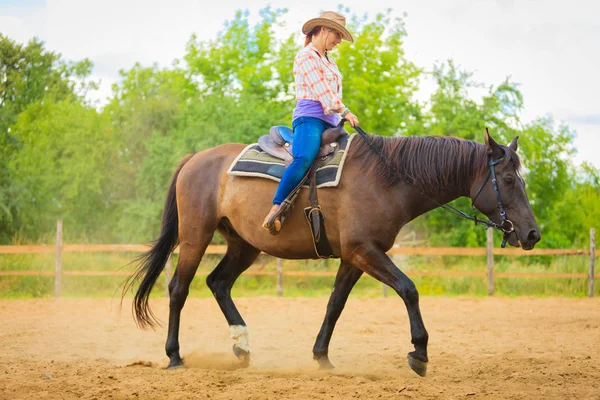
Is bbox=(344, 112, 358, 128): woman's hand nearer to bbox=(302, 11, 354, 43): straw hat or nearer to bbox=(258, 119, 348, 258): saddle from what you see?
bbox=(258, 119, 348, 258): saddle

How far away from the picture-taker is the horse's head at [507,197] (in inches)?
199

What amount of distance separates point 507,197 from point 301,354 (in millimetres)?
3033

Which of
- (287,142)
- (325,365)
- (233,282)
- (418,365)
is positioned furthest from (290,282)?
(418,365)

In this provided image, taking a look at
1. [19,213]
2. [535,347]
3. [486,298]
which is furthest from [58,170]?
[535,347]

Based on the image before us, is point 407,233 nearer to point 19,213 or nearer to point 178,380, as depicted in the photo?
point 19,213

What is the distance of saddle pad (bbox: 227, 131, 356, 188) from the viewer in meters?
5.52

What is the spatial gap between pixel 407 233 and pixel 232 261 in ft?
58.1

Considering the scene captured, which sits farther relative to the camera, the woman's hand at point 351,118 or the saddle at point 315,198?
the saddle at point 315,198

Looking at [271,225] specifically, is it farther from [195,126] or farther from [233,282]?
[195,126]

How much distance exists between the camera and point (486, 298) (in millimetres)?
14383

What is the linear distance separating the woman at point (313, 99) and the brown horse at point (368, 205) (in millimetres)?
268

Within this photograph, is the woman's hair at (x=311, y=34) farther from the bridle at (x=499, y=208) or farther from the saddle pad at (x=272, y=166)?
the bridle at (x=499, y=208)

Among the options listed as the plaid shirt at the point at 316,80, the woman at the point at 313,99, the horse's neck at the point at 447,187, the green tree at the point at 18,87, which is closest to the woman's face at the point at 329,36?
the woman at the point at 313,99

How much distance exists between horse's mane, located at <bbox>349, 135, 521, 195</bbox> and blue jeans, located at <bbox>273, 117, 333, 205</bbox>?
1.52ft
